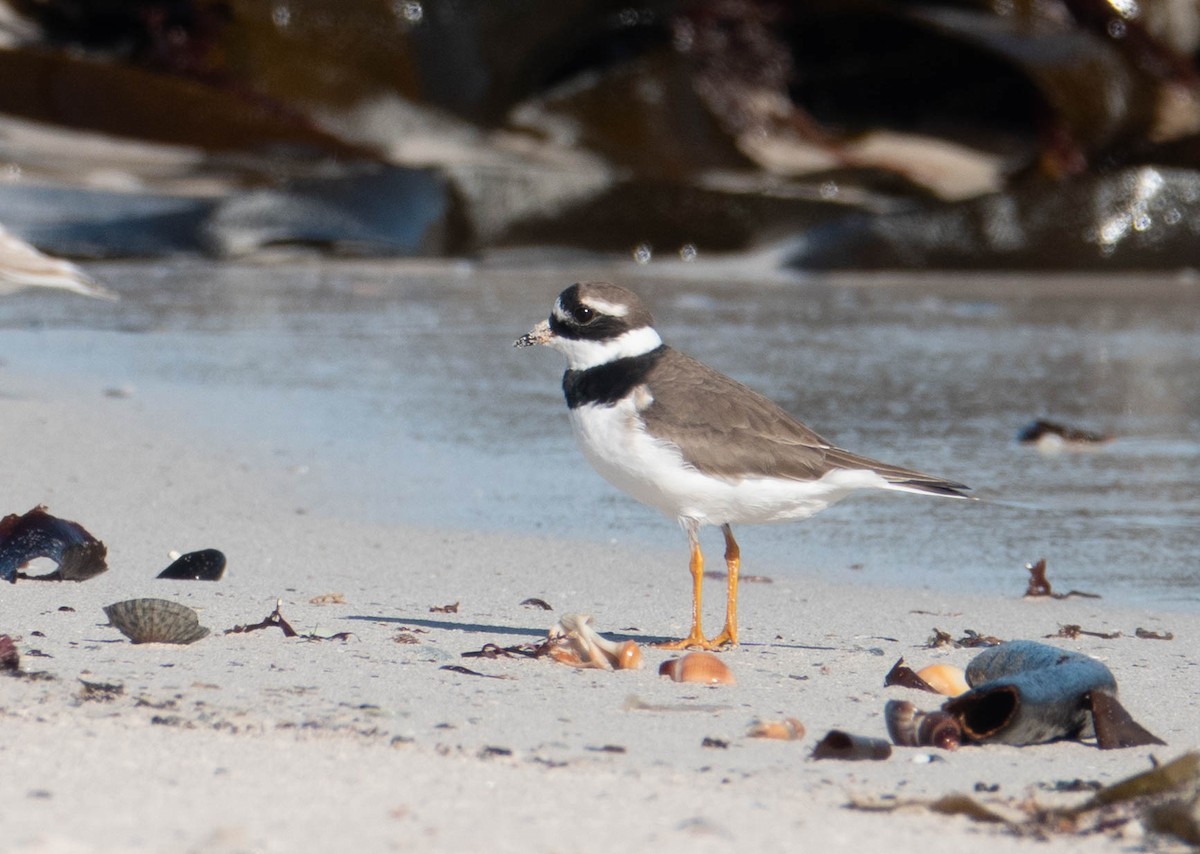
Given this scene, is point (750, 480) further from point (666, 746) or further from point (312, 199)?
point (312, 199)

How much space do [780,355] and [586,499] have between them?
2750mm

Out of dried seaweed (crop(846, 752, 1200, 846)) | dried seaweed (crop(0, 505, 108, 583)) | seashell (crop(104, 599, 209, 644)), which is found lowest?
dried seaweed (crop(846, 752, 1200, 846))

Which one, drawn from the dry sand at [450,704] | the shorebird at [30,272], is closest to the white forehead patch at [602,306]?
the dry sand at [450,704]

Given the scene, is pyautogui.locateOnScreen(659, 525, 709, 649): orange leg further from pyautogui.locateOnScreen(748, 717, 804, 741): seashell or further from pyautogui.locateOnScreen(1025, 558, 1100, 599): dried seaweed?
pyautogui.locateOnScreen(1025, 558, 1100, 599): dried seaweed

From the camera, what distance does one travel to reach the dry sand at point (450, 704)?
7.45 feet

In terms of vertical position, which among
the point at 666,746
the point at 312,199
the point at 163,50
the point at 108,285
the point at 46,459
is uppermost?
the point at 163,50

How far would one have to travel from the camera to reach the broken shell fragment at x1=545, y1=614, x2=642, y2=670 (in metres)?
3.34

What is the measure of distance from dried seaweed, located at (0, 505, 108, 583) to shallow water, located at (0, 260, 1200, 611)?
109 cm

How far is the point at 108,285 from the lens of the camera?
385 inches

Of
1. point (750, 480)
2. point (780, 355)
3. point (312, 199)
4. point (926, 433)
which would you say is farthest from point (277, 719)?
point (312, 199)

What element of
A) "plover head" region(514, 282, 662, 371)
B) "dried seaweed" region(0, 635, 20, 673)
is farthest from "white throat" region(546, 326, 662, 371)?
"dried seaweed" region(0, 635, 20, 673)

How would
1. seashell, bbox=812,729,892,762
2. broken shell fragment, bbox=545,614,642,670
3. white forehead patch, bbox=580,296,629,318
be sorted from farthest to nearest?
white forehead patch, bbox=580,296,629,318 → broken shell fragment, bbox=545,614,642,670 → seashell, bbox=812,729,892,762

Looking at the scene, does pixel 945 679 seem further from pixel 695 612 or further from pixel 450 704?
pixel 450 704

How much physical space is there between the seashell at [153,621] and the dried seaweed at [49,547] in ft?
2.00
